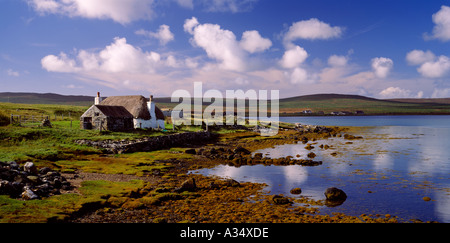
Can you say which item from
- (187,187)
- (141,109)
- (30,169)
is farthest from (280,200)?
(141,109)


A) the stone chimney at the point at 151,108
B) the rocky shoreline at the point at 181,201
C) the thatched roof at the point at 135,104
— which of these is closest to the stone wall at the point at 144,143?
the stone chimney at the point at 151,108

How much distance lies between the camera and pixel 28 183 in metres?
15.8

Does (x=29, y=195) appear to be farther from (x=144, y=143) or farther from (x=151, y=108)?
(x=151, y=108)

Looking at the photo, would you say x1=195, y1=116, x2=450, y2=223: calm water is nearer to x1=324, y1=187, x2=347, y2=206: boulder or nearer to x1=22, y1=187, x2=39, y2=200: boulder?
x1=324, y1=187, x2=347, y2=206: boulder

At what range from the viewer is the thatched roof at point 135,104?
165ft

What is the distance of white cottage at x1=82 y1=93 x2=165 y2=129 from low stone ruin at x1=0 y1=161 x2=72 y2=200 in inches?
1227

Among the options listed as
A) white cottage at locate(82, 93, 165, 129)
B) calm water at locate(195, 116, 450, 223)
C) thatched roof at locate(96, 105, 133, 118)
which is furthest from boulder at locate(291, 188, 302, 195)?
white cottage at locate(82, 93, 165, 129)

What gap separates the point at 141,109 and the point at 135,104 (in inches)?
83.1

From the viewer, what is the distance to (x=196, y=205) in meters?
15.7

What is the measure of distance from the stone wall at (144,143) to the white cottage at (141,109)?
311 inches

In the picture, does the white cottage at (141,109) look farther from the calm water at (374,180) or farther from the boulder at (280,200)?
the boulder at (280,200)

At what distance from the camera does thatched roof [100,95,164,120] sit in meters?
50.3

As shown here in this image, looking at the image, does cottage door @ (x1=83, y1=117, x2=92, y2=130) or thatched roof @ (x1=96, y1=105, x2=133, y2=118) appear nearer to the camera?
cottage door @ (x1=83, y1=117, x2=92, y2=130)
